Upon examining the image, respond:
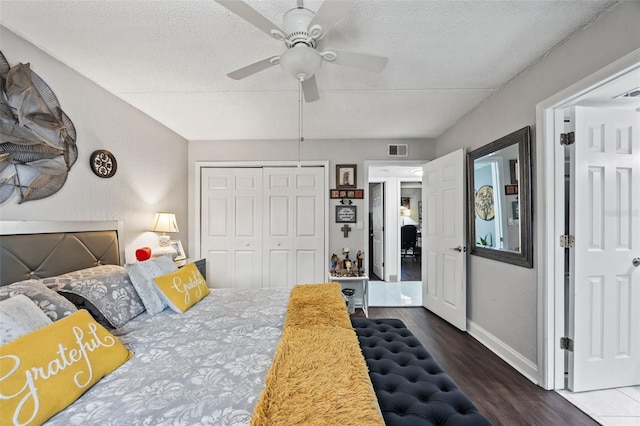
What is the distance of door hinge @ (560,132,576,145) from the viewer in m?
1.87

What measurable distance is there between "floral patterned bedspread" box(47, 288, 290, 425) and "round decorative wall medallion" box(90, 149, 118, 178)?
139 centimetres

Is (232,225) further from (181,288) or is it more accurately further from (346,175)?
(181,288)

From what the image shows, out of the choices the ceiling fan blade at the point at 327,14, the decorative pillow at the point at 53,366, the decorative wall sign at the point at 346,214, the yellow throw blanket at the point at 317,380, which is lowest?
the yellow throw blanket at the point at 317,380

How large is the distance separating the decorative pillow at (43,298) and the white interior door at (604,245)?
3.11 metres

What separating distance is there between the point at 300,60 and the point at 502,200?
2.17 meters

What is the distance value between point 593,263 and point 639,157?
82 centimetres

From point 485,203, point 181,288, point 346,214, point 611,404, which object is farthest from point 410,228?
point 181,288

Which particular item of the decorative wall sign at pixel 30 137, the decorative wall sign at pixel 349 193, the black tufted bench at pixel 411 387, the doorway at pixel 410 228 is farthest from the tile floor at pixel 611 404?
the doorway at pixel 410 228

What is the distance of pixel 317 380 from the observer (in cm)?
104

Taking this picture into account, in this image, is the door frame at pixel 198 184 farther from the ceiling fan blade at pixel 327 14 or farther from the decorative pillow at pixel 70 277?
the ceiling fan blade at pixel 327 14

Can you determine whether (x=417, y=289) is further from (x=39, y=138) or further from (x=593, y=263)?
(x=39, y=138)

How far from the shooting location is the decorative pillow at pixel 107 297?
60.6 inches

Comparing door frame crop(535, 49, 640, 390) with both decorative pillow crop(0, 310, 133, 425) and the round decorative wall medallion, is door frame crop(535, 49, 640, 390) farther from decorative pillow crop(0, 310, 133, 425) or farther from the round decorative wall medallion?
the round decorative wall medallion

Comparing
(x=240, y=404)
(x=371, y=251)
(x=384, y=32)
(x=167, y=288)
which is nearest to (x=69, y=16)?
(x=167, y=288)
